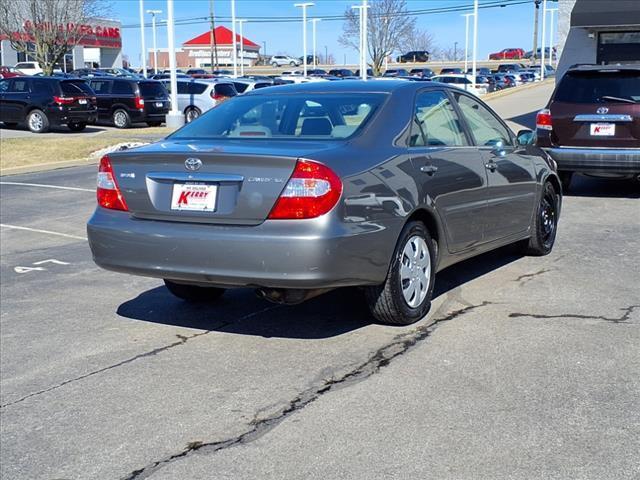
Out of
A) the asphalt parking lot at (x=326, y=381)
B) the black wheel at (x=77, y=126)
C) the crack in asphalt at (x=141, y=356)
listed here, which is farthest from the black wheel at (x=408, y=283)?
the black wheel at (x=77, y=126)

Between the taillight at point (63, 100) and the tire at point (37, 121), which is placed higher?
the taillight at point (63, 100)

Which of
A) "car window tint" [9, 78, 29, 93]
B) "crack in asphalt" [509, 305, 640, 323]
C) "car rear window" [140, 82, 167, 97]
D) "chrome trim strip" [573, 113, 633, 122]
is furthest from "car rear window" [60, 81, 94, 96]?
"crack in asphalt" [509, 305, 640, 323]

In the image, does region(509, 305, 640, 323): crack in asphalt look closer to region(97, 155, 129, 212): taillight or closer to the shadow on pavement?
the shadow on pavement

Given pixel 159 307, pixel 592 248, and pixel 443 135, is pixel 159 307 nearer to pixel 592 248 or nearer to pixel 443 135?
pixel 443 135

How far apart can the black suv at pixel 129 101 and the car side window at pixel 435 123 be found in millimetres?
23953

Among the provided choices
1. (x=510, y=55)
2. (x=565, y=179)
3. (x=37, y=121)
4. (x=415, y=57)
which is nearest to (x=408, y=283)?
(x=565, y=179)

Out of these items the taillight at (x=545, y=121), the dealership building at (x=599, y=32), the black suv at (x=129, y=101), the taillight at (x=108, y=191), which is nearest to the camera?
the taillight at (x=108, y=191)

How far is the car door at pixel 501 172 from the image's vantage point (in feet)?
22.3

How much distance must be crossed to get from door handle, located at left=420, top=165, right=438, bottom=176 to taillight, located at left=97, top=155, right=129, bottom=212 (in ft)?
6.49

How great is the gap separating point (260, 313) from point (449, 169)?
5.62ft

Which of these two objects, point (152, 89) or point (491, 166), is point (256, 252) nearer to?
point (491, 166)

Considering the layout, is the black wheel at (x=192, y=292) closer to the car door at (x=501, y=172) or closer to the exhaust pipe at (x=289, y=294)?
the exhaust pipe at (x=289, y=294)

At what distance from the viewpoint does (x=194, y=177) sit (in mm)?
5195

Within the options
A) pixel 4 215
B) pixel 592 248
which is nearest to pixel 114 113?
pixel 4 215
